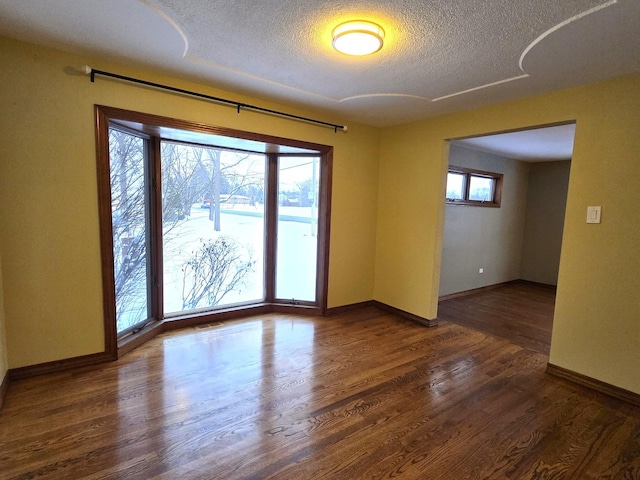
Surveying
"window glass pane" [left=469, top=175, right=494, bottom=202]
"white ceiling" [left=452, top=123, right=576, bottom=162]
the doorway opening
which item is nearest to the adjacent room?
"white ceiling" [left=452, top=123, right=576, bottom=162]

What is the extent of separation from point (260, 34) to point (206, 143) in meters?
1.62

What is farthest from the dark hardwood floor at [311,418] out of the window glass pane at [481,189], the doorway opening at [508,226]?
→ the window glass pane at [481,189]

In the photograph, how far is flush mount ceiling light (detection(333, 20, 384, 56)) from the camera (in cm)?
181

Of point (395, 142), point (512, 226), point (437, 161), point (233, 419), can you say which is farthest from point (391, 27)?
point (512, 226)

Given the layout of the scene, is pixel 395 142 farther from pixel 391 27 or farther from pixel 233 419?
pixel 233 419

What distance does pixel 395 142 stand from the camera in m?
4.07

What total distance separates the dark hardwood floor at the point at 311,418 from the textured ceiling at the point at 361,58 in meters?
2.37

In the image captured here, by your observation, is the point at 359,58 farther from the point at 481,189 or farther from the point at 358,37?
the point at 481,189

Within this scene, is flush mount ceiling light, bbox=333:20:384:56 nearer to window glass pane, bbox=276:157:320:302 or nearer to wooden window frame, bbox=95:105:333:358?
wooden window frame, bbox=95:105:333:358

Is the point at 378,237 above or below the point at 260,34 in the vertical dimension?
below

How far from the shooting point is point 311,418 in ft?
6.74

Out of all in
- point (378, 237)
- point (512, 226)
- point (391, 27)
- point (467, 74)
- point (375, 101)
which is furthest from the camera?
point (512, 226)

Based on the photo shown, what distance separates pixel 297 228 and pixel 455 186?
8.56 feet

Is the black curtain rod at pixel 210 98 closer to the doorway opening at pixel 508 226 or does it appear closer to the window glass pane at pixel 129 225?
the window glass pane at pixel 129 225
